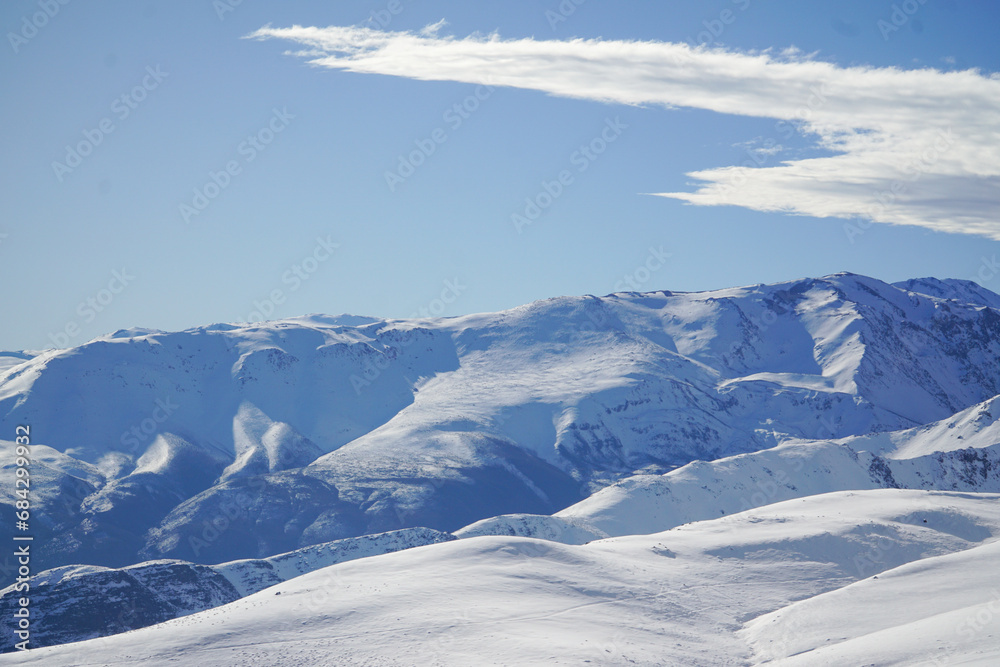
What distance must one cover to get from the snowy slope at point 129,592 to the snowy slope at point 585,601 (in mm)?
29972

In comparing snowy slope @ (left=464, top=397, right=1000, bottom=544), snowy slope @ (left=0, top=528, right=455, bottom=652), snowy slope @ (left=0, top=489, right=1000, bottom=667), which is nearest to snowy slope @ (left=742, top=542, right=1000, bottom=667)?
snowy slope @ (left=0, top=489, right=1000, bottom=667)

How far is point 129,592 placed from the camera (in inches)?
4050

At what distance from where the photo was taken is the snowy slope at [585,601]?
2392 inches

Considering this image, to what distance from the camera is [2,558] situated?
196375 mm

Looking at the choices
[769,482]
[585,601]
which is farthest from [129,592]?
[769,482]

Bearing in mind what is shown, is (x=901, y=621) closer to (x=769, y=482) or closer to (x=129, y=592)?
(x=129, y=592)

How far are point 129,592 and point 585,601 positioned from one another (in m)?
54.9

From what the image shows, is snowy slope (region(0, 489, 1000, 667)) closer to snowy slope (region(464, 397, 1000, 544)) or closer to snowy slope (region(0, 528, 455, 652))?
snowy slope (region(0, 528, 455, 652))

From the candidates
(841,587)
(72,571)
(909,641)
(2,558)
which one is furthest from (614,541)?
(2,558)

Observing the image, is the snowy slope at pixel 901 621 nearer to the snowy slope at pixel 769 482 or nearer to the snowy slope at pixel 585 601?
the snowy slope at pixel 585 601

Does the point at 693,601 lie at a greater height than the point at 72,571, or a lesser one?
lesser

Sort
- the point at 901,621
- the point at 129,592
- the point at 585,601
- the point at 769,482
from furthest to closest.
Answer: the point at 769,482 → the point at 129,592 → the point at 585,601 → the point at 901,621

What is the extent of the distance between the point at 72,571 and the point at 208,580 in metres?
15.3

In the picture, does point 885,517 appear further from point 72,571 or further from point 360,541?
point 72,571
